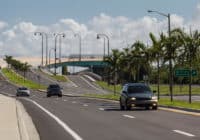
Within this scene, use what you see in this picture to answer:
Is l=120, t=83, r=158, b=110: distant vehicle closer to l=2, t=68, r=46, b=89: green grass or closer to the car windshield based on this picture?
the car windshield

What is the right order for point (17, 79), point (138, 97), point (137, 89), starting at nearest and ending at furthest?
1. point (138, 97)
2. point (137, 89)
3. point (17, 79)

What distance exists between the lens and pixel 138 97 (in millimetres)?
37500

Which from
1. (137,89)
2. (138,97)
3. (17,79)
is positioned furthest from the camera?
(17,79)

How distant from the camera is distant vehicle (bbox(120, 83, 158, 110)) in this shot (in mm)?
37344

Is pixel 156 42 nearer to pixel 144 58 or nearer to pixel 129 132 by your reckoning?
pixel 144 58

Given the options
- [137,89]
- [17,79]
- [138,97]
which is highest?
[17,79]

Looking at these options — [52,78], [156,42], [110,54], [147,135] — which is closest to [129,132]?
[147,135]

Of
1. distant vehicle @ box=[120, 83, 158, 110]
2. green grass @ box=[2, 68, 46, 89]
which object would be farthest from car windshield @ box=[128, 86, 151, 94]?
green grass @ box=[2, 68, 46, 89]

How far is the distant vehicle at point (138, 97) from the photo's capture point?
3734 cm

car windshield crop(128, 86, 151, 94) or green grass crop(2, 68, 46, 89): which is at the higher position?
green grass crop(2, 68, 46, 89)

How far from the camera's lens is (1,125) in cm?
2259

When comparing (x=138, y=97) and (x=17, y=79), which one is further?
(x=17, y=79)

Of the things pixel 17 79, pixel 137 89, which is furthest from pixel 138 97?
pixel 17 79

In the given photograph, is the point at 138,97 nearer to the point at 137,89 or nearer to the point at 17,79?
the point at 137,89
